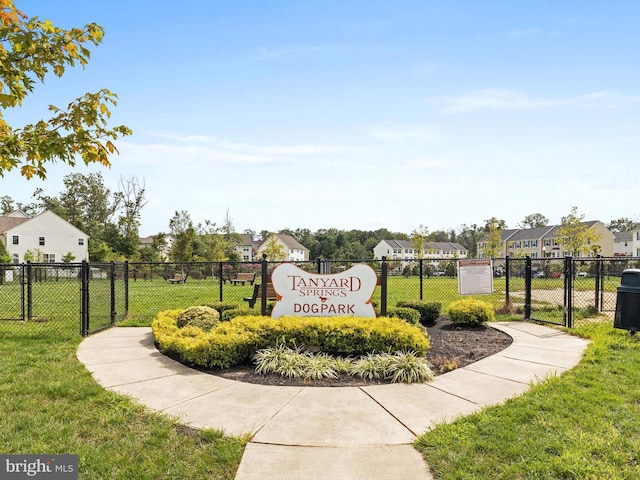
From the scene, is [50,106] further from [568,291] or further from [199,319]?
[568,291]

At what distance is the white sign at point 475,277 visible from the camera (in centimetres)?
955

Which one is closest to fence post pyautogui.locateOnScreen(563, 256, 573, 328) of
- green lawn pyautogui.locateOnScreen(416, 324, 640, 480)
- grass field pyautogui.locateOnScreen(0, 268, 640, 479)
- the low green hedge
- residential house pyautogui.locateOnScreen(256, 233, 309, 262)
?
grass field pyautogui.locateOnScreen(0, 268, 640, 479)

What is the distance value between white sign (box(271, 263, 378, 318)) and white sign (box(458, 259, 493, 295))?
3695 millimetres

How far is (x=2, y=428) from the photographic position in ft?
11.6

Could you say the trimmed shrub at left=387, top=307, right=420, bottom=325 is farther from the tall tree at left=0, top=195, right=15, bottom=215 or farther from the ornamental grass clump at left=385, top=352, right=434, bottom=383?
the tall tree at left=0, top=195, right=15, bottom=215

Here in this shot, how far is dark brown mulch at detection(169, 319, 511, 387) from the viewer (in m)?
4.97

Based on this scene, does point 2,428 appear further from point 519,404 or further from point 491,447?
point 519,404

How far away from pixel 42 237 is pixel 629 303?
50020 mm

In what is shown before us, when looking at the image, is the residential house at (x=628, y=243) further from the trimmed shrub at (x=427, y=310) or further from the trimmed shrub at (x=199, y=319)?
the trimmed shrub at (x=199, y=319)

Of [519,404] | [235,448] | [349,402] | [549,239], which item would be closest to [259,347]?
[349,402]

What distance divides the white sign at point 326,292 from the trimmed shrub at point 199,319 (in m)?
1.15

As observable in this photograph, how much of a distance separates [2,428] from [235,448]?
79.6 inches

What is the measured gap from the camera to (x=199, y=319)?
724 cm

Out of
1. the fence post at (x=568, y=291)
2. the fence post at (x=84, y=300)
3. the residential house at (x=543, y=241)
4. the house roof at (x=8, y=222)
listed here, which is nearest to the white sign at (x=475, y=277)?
the fence post at (x=568, y=291)
